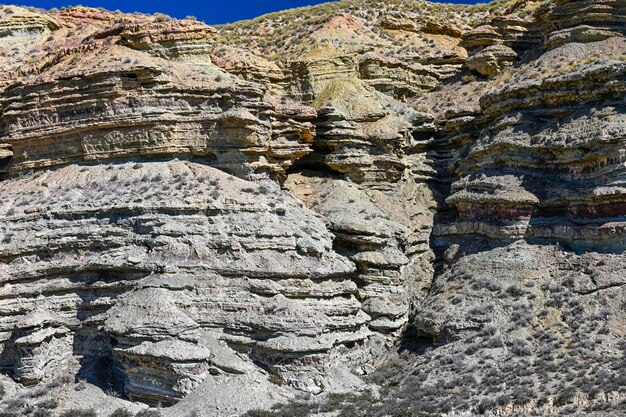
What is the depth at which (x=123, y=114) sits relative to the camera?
107 ft

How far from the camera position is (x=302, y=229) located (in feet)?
103

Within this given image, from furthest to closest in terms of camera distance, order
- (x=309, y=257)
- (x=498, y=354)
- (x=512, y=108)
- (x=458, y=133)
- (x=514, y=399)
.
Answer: (x=458, y=133) < (x=512, y=108) < (x=309, y=257) < (x=498, y=354) < (x=514, y=399)

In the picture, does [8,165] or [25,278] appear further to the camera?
[8,165]

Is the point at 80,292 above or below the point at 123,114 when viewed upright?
below

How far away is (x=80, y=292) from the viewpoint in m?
29.1

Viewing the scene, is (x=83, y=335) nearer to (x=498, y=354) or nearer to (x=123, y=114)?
(x=123, y=114)

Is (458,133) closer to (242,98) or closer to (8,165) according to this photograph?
(242,98)

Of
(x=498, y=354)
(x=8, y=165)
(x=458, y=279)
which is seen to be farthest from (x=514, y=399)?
(x=8, y=165)

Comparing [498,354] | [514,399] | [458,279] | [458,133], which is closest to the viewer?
[514,399]

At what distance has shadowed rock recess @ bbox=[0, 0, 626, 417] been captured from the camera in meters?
26.7

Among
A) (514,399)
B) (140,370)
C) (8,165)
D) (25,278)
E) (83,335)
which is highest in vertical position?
(8,165)

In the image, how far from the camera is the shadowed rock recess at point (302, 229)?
1052 inches

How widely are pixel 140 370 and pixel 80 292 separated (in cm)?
491

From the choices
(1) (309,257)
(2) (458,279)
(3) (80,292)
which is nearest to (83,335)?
(3) (80,292)
